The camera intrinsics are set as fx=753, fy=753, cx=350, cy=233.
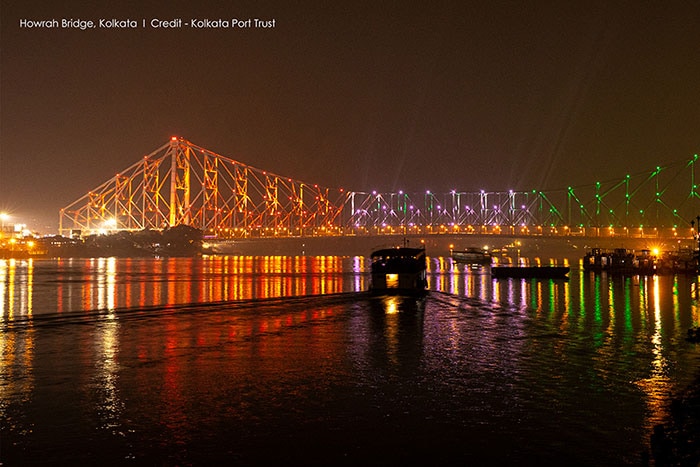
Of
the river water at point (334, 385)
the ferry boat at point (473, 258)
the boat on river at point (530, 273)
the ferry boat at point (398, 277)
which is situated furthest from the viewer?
the ferry boat at point (473, 258)

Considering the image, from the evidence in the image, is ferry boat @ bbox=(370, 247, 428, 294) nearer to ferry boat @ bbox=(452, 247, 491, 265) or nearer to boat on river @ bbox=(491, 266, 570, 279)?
boat on river @ bbox=(491, 266, 570, 279)

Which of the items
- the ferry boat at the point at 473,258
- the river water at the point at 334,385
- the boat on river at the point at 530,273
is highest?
the ferry boat at the point at 473,258

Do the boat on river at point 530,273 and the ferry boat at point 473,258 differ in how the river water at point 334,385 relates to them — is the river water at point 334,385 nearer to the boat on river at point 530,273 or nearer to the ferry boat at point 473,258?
the boat on river at point 530,273

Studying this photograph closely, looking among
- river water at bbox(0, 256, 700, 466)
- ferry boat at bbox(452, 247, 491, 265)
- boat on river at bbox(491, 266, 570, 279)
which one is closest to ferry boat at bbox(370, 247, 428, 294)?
river water at bbox(0, 256, 700, 466)

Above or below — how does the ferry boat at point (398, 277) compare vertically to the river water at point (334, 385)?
above

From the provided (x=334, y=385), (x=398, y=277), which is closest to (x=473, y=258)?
(x=398, y=277)

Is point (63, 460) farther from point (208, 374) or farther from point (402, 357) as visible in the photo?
point (402, 357)

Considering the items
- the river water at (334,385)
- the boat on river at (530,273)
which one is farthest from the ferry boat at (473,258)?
the river water at (334,385)

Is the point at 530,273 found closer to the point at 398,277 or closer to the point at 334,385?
the point at 398,277

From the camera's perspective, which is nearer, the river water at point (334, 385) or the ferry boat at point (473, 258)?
the river water at point (334, 385)

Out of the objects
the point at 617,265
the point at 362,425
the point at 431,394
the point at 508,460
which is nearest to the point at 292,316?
the point at 431,394

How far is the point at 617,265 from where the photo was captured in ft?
211

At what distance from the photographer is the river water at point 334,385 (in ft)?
29.8

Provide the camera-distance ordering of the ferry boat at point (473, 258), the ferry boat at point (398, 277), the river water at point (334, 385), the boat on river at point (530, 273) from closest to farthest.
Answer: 1. the river water at point (334, 385)
2. the ferry boat at point (398, 277)
3. the boat on river at point (530, 273)
4. the ferry boat at point (473, 258)
